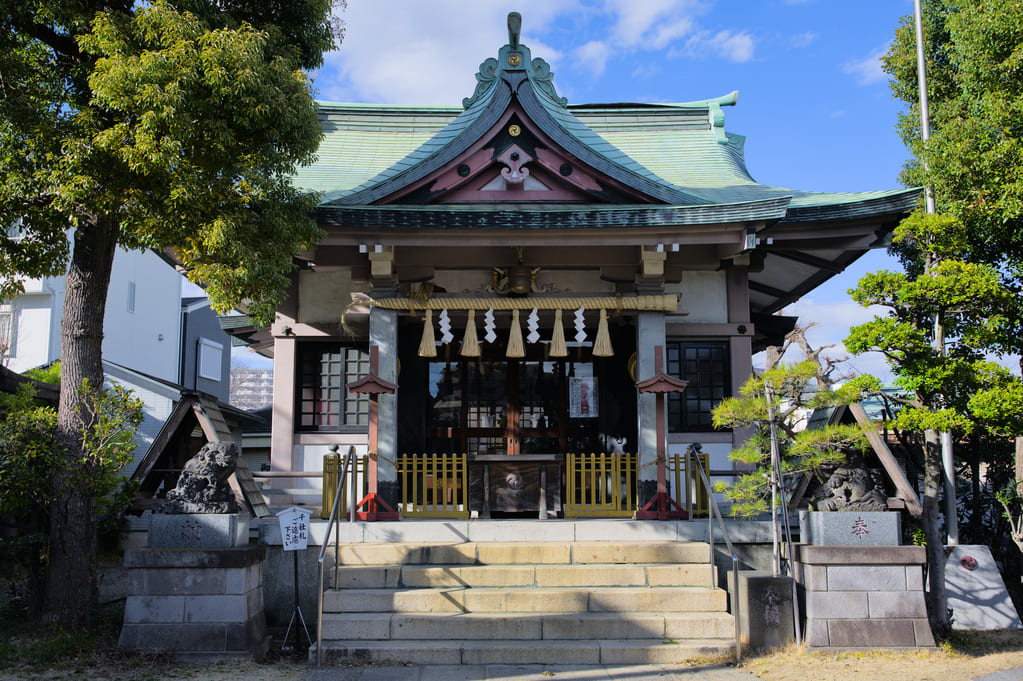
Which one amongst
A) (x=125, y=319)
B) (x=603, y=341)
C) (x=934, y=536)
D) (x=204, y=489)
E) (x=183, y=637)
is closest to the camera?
(x=183, y=637)

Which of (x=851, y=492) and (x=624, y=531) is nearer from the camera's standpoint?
(x=851, y=492)

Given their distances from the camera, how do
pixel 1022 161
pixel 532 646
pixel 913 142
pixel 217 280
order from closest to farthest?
pixel 532 646 < pixel 217 280 < pixel 1022 161 < pixel 913 142

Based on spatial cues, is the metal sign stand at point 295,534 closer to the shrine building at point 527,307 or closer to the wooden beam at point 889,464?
the shrine building at point 527,307

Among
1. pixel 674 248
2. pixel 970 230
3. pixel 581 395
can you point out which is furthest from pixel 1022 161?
pixel 581 395

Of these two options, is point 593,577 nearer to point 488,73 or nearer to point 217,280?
point 217,280

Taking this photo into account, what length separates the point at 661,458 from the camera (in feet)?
33.8

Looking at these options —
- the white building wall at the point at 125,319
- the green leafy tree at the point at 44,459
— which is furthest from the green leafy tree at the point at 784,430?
the white building wall at the point at 125,319

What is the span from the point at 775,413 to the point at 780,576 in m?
1.72

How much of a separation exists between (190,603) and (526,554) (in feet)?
11.9

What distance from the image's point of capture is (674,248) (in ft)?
34.9

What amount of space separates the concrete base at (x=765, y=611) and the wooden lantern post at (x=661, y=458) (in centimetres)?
217

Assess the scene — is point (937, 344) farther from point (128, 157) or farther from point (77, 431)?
point (77, 431)

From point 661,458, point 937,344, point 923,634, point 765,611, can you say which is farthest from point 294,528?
point 937,344

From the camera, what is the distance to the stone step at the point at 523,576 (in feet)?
28.2
